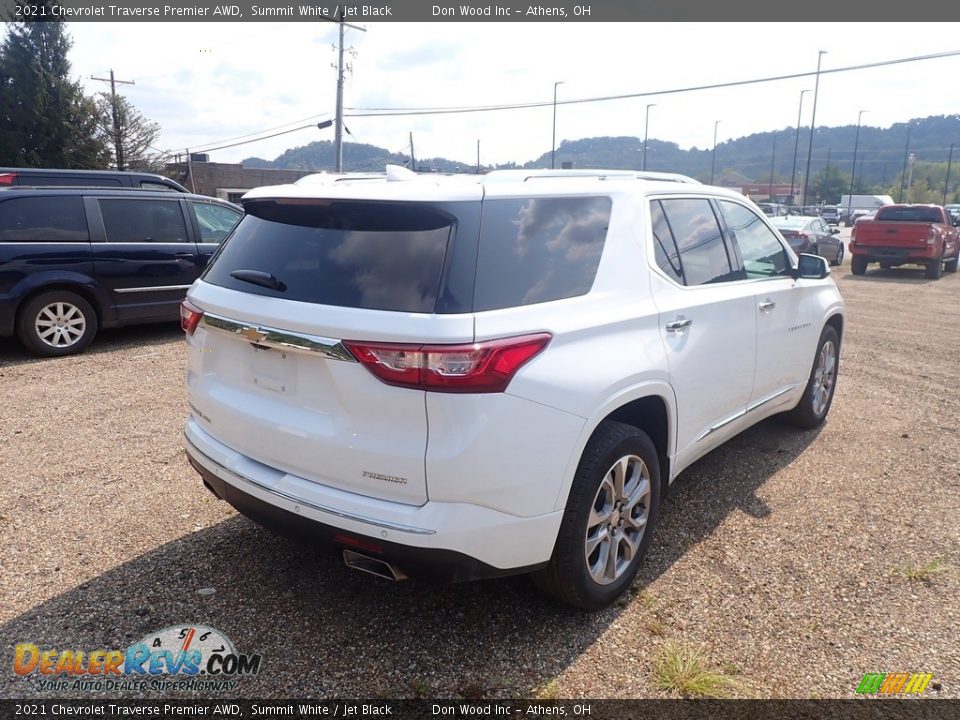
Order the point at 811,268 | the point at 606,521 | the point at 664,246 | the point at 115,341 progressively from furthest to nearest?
the point at 115,341 < the point at 811,268 < the point at 664,246 < the point at 606,521

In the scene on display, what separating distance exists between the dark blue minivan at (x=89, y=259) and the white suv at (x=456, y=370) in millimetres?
5160

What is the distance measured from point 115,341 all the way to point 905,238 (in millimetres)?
17063

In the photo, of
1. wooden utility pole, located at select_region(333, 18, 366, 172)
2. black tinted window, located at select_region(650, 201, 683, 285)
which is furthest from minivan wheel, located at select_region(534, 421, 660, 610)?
wooden utility pole, located at select_region(333, 18, 366, 172)

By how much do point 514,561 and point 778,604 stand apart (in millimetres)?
1387

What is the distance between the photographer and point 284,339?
2.60 metres

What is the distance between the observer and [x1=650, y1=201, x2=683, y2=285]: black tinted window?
132 inches

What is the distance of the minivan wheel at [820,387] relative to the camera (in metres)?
5.18

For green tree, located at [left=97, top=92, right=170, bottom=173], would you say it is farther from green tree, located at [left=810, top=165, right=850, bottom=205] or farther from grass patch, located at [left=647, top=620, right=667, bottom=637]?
green tree, located at [left=810, top=165, right=850, bottom=205]

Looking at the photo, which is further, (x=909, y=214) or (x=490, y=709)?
(x=909, y=214)

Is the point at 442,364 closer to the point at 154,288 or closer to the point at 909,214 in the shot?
the point at 154,288

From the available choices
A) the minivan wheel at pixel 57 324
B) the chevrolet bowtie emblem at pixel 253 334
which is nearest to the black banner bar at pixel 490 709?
the chevrolet bowtie emblem at pixel 253 334

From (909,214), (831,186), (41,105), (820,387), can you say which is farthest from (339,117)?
(831,186)

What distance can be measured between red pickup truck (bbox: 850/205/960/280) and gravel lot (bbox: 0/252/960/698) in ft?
45.7

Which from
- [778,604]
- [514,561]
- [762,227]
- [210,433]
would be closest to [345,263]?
[210,433]
